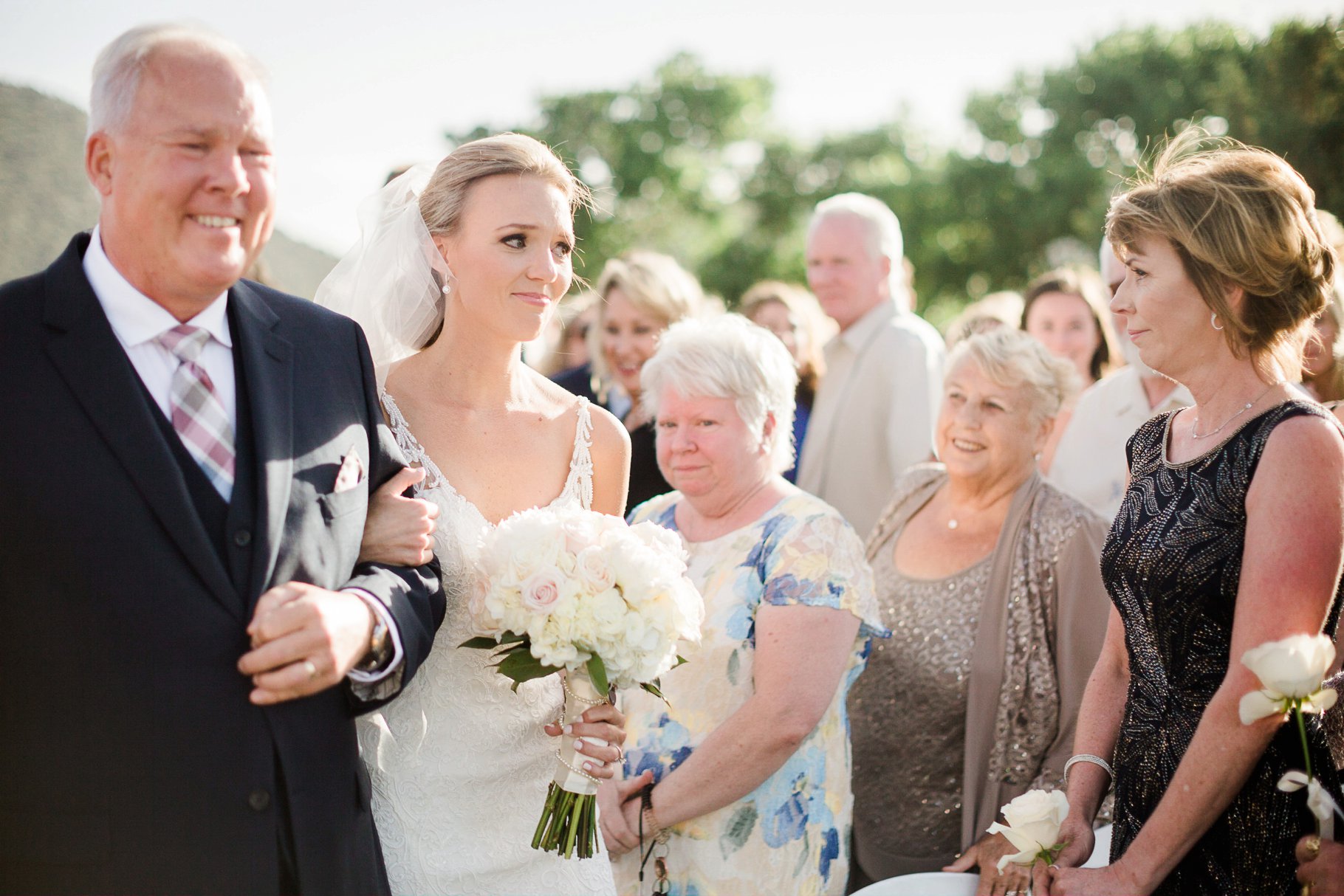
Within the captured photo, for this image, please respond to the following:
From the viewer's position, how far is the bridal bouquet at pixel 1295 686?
6.75ft

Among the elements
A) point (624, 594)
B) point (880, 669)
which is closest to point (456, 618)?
point (624, 594)

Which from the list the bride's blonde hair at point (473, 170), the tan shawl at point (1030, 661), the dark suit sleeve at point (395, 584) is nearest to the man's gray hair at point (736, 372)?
the bride's blonde hair at point (473, 170)

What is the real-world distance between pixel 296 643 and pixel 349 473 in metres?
0.43

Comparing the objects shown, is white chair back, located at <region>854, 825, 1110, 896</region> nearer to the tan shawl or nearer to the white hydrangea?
the tan shawl

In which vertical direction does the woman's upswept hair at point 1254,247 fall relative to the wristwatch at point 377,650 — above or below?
above

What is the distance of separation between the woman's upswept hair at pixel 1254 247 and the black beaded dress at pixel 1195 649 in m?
0.23

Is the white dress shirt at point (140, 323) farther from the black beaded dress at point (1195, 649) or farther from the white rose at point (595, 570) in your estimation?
the black beaded dress at point (1195, 649)

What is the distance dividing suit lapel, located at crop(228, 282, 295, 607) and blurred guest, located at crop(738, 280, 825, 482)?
4.66 meters

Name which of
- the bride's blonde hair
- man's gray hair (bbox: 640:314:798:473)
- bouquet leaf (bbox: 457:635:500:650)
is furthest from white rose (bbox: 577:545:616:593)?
man's gray hair (bbox: 640:314:798:473)

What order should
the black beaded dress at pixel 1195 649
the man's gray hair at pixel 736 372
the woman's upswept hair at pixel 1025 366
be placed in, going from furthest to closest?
the woman's upswept hair at pixel 1025 366
the man's gray hair at pixel 736 372
the black beaded dress at pixel 1195 649

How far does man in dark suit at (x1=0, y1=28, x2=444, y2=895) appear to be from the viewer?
6.28ft

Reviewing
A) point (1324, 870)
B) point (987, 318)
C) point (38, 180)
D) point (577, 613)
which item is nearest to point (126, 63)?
point (577, 613)

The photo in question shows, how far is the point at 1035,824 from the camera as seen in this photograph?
2.67 meters

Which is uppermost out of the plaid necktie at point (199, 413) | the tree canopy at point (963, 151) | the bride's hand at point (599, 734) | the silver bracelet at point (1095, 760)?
the tree canopy at point (963, 151)
